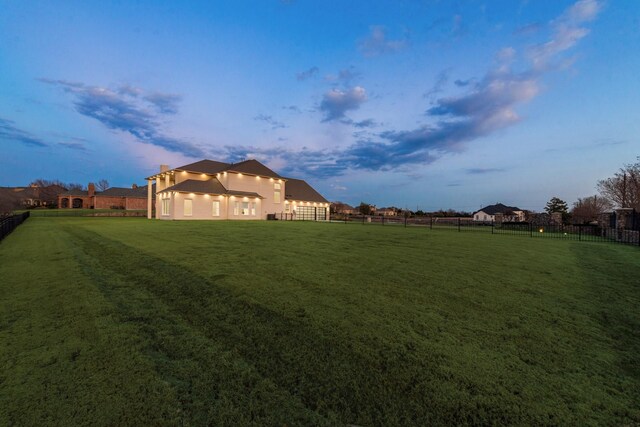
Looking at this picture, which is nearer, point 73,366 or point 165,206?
point 73,366

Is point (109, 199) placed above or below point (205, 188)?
above

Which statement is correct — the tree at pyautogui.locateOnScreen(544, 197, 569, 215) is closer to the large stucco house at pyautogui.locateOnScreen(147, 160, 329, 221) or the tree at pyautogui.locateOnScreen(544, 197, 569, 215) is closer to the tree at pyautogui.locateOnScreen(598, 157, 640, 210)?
the tree at pyautogui.locateOnScreen(598, 157, 640, 210)

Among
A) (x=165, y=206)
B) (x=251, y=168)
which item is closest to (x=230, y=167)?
(x=251, y=168)

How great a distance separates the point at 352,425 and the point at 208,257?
261 inches

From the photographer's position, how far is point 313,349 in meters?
2.80

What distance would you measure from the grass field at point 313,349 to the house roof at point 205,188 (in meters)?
25.0

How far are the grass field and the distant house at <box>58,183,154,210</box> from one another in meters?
69.9

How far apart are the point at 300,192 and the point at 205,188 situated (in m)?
17.8

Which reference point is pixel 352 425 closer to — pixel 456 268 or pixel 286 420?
pixel 286 420

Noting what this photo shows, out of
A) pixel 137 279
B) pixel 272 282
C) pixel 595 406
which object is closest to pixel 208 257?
pixel 137 279

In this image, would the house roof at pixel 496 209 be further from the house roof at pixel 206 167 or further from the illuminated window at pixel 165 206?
the illuminated window at pixel 165 206

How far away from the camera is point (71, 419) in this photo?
185 cm

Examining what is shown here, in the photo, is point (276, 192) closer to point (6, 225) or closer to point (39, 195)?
point (6, 225)

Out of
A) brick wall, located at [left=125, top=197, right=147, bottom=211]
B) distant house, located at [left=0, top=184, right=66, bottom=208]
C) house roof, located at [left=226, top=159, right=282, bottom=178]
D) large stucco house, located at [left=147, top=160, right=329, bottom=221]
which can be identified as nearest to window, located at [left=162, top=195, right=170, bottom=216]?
large stucco house, located at [left=147, top=160, right=329, bottom=221]
